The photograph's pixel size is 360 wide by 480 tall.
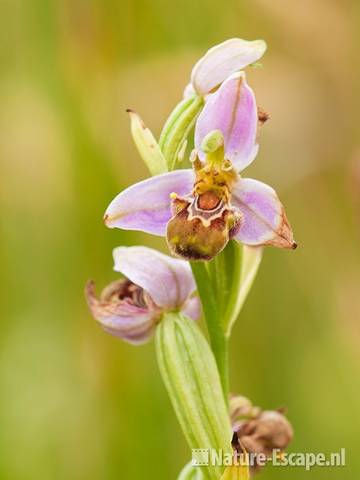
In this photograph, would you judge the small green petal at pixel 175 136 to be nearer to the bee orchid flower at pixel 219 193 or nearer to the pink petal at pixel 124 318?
the bee orchid flower at pixel 219 193

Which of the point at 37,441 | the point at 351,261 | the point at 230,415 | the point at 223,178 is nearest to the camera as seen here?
the point at 223,178

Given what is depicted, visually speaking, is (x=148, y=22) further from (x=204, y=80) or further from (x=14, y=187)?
(x=204, y=80)

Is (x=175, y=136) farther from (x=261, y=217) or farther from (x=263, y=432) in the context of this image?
(x=263, y=432)

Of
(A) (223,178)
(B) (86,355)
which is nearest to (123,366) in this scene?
(B) (86,355)

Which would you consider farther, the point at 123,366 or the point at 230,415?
the point at 123,366

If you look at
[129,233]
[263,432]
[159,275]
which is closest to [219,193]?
[159,275]

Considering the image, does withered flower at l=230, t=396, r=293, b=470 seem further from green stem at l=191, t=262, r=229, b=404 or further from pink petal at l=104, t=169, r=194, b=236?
pink petal at l=104, t=169, r=194, b=236

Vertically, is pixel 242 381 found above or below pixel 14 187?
below
